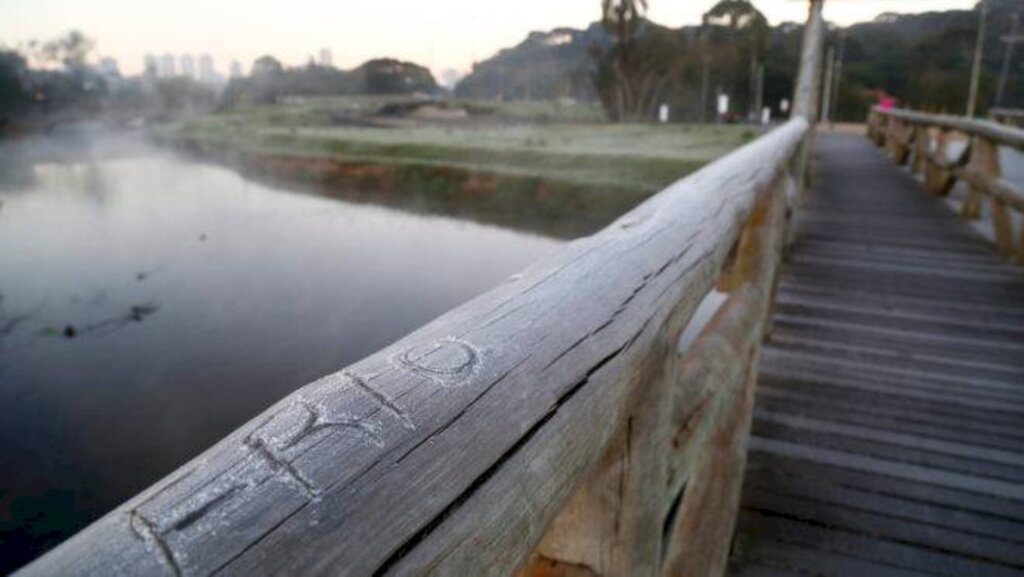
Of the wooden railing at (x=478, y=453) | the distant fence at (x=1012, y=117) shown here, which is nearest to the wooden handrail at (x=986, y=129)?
the wooden railing at (x=478, y=453)

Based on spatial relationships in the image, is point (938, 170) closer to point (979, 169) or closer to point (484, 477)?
point (979, 169)

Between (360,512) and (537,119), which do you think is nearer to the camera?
(360,512)

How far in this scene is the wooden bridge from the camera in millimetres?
436

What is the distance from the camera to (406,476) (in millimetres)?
485

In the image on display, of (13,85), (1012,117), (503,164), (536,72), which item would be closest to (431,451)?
(1012,117)

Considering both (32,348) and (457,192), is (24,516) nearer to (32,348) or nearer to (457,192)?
(32,348)

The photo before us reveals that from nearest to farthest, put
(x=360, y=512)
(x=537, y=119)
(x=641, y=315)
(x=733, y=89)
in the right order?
(x=360, y=512) < (x=641, y=315) < (x=733, y=89) < (x=537, y=119)

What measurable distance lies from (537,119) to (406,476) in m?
60.9

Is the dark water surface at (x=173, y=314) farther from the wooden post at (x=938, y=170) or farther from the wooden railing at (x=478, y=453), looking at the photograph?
the wooden post at (x=938, y=170)

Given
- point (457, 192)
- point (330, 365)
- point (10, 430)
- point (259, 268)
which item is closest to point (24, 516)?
point (10, 430)

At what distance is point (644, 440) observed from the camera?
3.23ft

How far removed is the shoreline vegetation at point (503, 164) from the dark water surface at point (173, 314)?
8.28ft

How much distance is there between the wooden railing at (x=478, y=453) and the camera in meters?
0.41

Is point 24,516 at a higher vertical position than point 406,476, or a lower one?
lower
